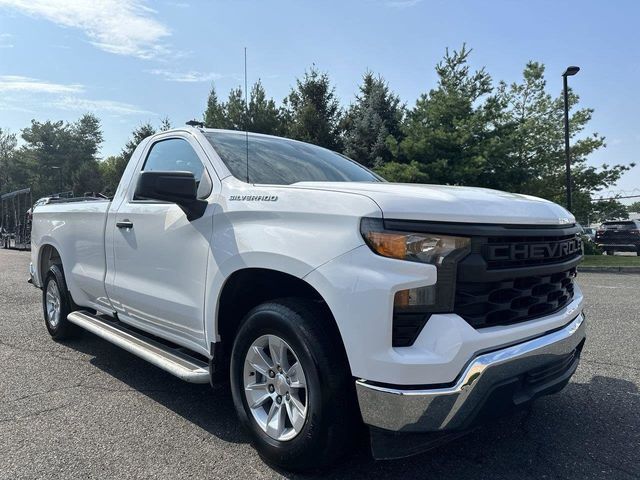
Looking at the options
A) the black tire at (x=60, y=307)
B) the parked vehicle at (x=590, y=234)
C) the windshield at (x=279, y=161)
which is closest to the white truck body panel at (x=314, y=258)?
the windshield at (x=279, y=161)

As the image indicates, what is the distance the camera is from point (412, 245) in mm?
2166

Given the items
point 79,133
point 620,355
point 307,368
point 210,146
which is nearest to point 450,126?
point 620,355

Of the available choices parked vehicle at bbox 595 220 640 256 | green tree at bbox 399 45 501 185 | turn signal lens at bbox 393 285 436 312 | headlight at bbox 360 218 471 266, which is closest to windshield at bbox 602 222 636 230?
parked vehicle at bbox 595 220 640 256

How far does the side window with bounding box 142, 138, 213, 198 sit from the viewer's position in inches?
128

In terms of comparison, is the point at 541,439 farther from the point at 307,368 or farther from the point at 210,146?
the point at 210,146

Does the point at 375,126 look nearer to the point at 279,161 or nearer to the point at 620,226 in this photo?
the point at 620,226

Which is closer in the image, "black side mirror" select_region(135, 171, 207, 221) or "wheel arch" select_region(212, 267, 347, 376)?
"wheel arch" select_region(212, 267, 347, 376)

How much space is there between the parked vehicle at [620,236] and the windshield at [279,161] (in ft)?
67.1

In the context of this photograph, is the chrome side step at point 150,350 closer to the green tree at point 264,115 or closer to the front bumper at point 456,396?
the front bumper at point 456,396

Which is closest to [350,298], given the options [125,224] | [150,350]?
[150,350]

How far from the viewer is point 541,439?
296 centimetres

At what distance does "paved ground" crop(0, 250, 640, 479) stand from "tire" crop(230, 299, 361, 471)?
8.8 inches

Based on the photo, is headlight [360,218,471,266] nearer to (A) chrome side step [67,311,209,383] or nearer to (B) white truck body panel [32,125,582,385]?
(B) white truck body panel [32,125,582,385]

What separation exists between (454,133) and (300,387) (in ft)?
51.0
